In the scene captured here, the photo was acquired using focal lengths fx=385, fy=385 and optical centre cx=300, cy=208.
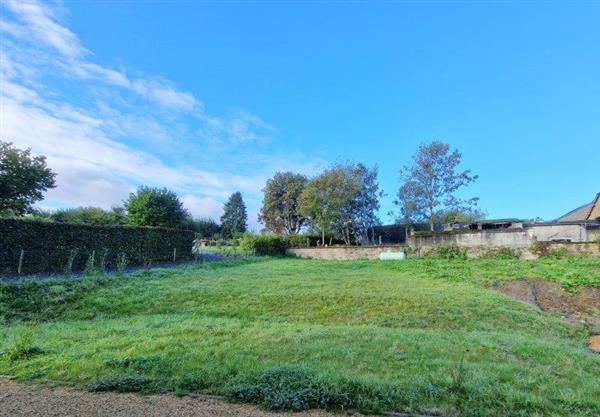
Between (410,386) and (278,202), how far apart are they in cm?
4068

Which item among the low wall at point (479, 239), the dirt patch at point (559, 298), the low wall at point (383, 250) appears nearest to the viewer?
the dirt patch at point (559, 298)

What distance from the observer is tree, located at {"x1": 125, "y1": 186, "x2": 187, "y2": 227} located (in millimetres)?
26469

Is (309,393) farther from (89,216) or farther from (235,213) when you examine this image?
(235,213)

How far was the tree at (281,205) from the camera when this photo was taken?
43.2 metres

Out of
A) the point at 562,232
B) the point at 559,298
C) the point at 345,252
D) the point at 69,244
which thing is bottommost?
the point at 559,298

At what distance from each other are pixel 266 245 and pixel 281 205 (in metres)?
16.9

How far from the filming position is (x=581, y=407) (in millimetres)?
3129

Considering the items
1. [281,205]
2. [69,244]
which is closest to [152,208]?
[69,244]

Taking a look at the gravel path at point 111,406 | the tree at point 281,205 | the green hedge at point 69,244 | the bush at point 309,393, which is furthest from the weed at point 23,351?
the tree at point 281,205

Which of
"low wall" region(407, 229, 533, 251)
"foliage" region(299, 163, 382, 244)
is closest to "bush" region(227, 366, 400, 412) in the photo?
"low wall" region(407, 229, 533, 251)

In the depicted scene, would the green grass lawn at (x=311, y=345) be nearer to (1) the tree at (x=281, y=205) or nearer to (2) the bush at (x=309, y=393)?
(2) the bush at (x=309, y=393)

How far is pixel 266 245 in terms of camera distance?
27.4m

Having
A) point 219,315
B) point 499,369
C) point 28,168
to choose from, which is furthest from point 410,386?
point 28,168

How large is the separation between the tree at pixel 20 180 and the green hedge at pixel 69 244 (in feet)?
28.0
